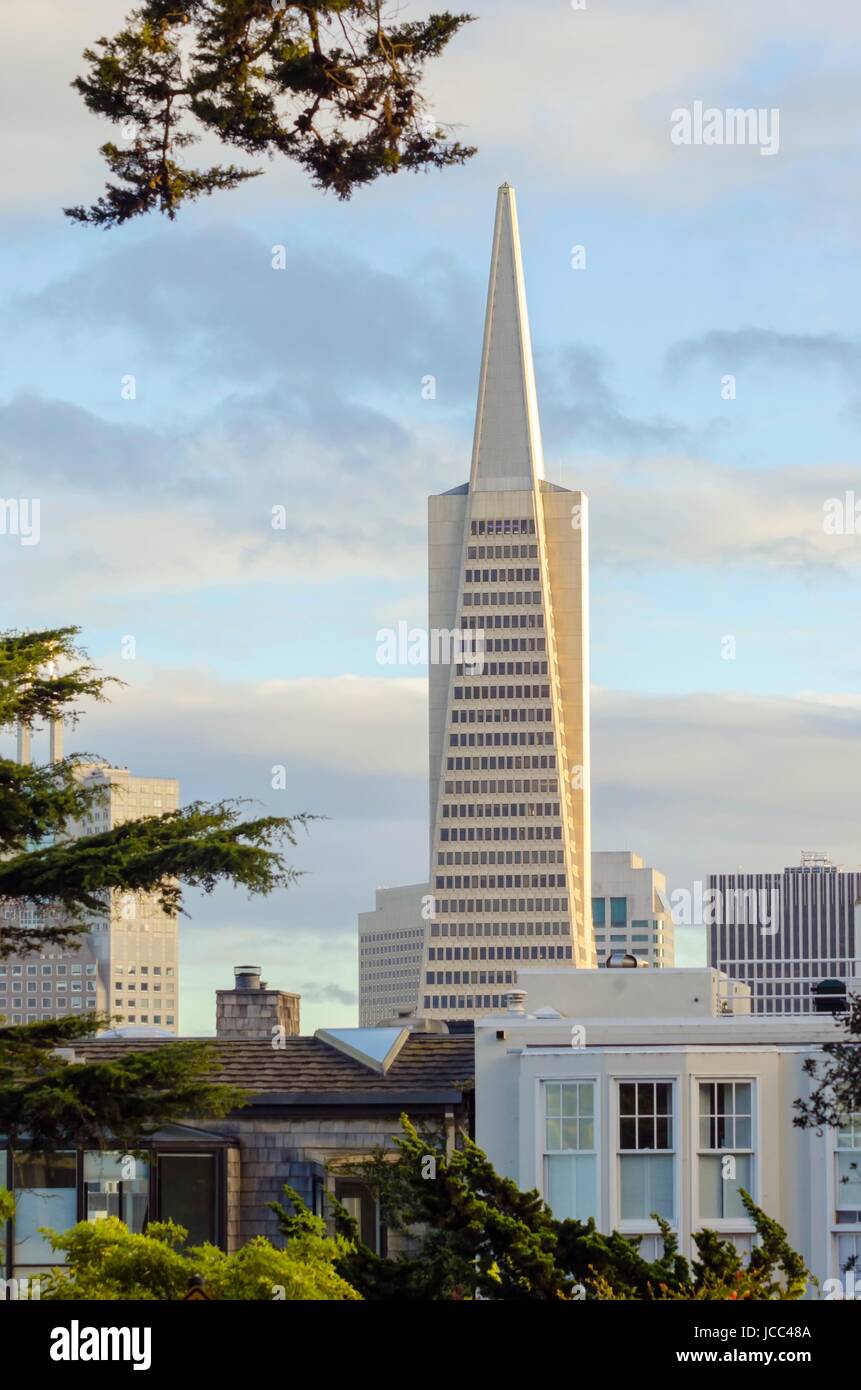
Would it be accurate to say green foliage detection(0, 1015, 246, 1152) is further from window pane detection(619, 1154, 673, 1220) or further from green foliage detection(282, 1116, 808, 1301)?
window pane detection(619, 1154, 673, 1220)

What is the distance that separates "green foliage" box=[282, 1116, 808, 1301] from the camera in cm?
2255

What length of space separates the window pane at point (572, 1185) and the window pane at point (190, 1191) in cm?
534

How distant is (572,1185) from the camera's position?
1331 inches

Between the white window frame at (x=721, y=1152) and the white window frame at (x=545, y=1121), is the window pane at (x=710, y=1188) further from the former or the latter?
the white window frame at (x=545, y=1121)

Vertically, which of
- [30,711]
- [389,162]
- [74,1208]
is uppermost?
[389,162]

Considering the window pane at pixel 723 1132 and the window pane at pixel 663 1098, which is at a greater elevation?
the window pane at pixel 663 1098

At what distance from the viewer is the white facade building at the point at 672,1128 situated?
33031 mm

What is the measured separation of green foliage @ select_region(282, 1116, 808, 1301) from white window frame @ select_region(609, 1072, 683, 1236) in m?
7.81

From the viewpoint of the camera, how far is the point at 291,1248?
24.1m

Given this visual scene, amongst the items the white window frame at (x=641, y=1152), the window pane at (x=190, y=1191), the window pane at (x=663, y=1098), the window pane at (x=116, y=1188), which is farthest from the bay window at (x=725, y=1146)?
the window pane at (x=116, y=1188)

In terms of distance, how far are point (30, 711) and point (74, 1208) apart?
32.1 feet

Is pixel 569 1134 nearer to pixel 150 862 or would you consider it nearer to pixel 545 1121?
pixel 545 1121

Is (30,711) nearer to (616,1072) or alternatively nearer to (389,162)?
(616,1072)
